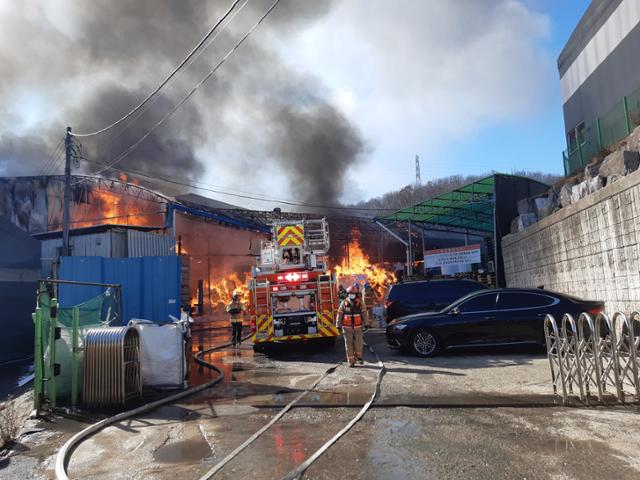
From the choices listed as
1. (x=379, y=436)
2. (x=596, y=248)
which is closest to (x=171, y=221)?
(x=596, y=248)

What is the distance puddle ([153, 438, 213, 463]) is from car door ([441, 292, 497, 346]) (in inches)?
239

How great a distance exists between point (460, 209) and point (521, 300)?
37.6 feet

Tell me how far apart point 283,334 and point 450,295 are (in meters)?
4.76

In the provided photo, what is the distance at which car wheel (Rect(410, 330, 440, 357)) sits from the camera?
9914mm

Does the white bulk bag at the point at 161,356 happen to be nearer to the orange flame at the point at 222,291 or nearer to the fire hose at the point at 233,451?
the fire hose at the point at 233,451

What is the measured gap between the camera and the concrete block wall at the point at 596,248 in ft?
26.6

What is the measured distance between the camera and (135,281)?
12.2 metres

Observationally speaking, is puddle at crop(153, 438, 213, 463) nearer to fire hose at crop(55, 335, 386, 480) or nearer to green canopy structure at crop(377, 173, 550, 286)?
fire hose at crop(55, 335, 386, 480)

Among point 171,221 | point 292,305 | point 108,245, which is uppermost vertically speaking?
point 171,221

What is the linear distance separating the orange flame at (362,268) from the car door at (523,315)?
2010cm

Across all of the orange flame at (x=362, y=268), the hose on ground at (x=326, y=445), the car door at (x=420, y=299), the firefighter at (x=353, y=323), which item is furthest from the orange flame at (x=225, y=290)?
the hose on ground at (x=326, y=445)

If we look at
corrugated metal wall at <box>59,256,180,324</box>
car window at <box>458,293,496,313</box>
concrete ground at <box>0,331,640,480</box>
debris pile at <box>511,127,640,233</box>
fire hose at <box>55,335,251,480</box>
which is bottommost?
concrete ground at <box>0,331,640,480</box>

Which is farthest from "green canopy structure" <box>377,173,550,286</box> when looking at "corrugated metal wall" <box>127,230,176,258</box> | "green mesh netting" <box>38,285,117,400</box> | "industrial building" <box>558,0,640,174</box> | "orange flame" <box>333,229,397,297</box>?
"green mesh netting" <box>38,285,117,400</box>

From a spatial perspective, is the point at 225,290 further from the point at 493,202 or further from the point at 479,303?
the point at 479,303
